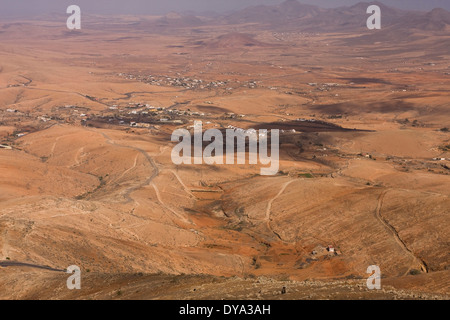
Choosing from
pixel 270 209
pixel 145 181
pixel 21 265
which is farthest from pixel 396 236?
pixel 145 181

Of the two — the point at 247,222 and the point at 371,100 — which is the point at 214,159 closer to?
the point at 247,222

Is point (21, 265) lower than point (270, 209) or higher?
higher

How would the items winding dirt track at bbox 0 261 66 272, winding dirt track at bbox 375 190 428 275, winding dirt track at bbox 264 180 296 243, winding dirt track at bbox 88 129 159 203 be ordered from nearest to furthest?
winding dirt track at bbox 0 261 66 272 < winding dirt track at bbox 375 190 428 275 < winding dirt track at bbox 264 180 296 243 < winding dirt track at bbox 88 129 159 203

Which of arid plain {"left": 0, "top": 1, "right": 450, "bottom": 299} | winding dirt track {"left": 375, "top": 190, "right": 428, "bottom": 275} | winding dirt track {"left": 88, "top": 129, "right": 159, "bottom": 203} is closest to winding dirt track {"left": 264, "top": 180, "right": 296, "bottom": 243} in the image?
arid plain {"left": 0, "top": 1, "right": 450, "bottom": 299}

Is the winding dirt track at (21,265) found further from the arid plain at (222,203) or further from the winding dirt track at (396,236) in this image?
the winding dirt track at (396,236)

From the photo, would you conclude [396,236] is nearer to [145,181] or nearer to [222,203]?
[222,203]

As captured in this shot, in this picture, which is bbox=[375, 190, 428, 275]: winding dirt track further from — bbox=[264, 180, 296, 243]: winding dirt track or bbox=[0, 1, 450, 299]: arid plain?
bbox=[264, 180, 296, 243]: winding dirt track

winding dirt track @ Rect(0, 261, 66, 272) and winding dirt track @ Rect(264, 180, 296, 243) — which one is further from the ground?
winding dirt track @ Rect(0, 261, 66, 272)

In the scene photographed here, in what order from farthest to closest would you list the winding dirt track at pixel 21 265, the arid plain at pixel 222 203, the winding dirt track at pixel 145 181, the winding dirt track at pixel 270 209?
the winding dirt track at pixel 145 181 < the winding dirt track at pixel 270 209 < the winding dirt track at pixel 21 265 < the arid plain at pixel 222 203

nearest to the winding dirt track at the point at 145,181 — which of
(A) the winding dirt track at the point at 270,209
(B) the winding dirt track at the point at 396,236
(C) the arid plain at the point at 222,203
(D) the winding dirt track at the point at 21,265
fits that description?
(C) the arid plain at the point at 222,203

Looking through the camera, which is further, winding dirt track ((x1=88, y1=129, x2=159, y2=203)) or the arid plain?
winding dirt track ((x1=88, y1=129, x2=159, y2=203))

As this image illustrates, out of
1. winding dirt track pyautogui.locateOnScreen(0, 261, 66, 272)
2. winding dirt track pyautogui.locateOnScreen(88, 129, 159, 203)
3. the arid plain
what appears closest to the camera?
the arid plain
